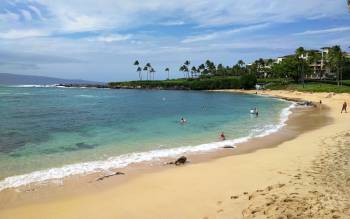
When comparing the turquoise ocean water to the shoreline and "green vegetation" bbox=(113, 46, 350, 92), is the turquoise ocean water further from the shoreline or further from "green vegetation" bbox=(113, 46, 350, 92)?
"green vegetation" bbox=(113, 46, 350, 92)

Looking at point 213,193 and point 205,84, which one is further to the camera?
point 205,84

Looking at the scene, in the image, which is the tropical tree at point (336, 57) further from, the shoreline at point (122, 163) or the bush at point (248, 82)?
the shoreline at point (122, 163)

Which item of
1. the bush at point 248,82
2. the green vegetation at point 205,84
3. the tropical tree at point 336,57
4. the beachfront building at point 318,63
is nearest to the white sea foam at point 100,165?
the tropical tree at point 336,57

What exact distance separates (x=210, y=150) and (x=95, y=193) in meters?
11.4

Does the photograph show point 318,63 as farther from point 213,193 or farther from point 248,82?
point 213,193

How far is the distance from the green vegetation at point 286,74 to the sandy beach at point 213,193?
69875 mm

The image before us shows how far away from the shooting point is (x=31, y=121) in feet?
141

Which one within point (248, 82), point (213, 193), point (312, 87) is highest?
point (248, 82)

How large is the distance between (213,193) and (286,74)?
12288 cm

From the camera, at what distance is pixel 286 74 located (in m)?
131

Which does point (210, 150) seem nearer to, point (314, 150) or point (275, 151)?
point (275, 151)

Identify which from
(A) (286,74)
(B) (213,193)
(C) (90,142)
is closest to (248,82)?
(A) (286,74)

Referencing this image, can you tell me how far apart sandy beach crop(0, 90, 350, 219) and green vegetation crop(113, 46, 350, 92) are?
69875 millimetres

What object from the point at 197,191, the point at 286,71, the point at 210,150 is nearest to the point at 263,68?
the point at 286,71
